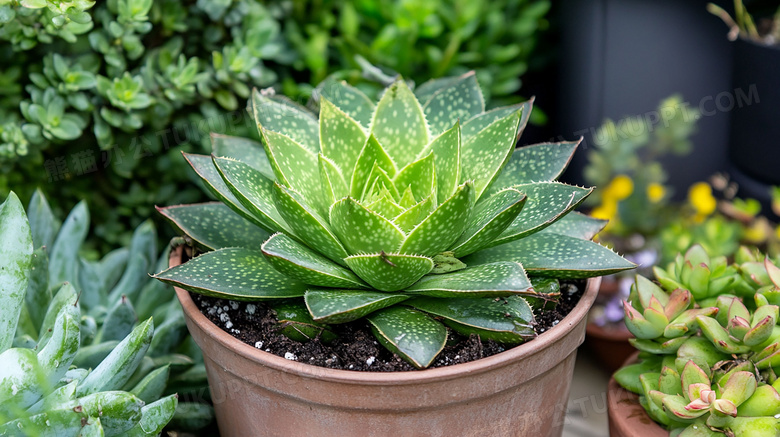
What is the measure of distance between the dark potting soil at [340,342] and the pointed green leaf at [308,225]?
4.5 inches

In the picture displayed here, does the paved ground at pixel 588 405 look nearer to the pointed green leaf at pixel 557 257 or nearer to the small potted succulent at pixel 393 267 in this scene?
the small potted succulent at pixel 393 267

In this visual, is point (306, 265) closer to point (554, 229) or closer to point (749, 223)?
point (554, 229)

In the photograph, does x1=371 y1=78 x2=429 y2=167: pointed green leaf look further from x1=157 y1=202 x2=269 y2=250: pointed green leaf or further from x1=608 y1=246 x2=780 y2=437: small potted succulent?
x1=608 y1=246 x2=780 y2=437: small potted succulent

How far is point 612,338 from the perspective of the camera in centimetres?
164

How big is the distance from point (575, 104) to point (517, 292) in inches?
53.0

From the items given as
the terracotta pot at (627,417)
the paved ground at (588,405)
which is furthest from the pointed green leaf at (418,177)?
the paved ground at (588,405)

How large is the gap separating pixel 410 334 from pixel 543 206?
27 cm

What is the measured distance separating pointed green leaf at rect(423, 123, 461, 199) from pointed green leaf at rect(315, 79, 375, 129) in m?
0.17

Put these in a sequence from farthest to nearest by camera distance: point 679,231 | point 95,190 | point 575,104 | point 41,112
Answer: point 575,104, point 679,231, point 95,190, point 41,112

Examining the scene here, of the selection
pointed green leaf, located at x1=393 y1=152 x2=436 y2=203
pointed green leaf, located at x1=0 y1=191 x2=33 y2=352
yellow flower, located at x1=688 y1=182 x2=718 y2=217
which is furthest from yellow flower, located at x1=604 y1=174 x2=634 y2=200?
pointed green leaf, located at x1=0 y1=191 x2=33 y2=352

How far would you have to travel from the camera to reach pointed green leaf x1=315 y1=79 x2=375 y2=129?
3.84 ft

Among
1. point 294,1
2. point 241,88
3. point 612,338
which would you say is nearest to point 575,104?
point 612,338

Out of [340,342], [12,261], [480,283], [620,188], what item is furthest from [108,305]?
[620,188]

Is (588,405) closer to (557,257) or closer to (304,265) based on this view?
(557,257)
